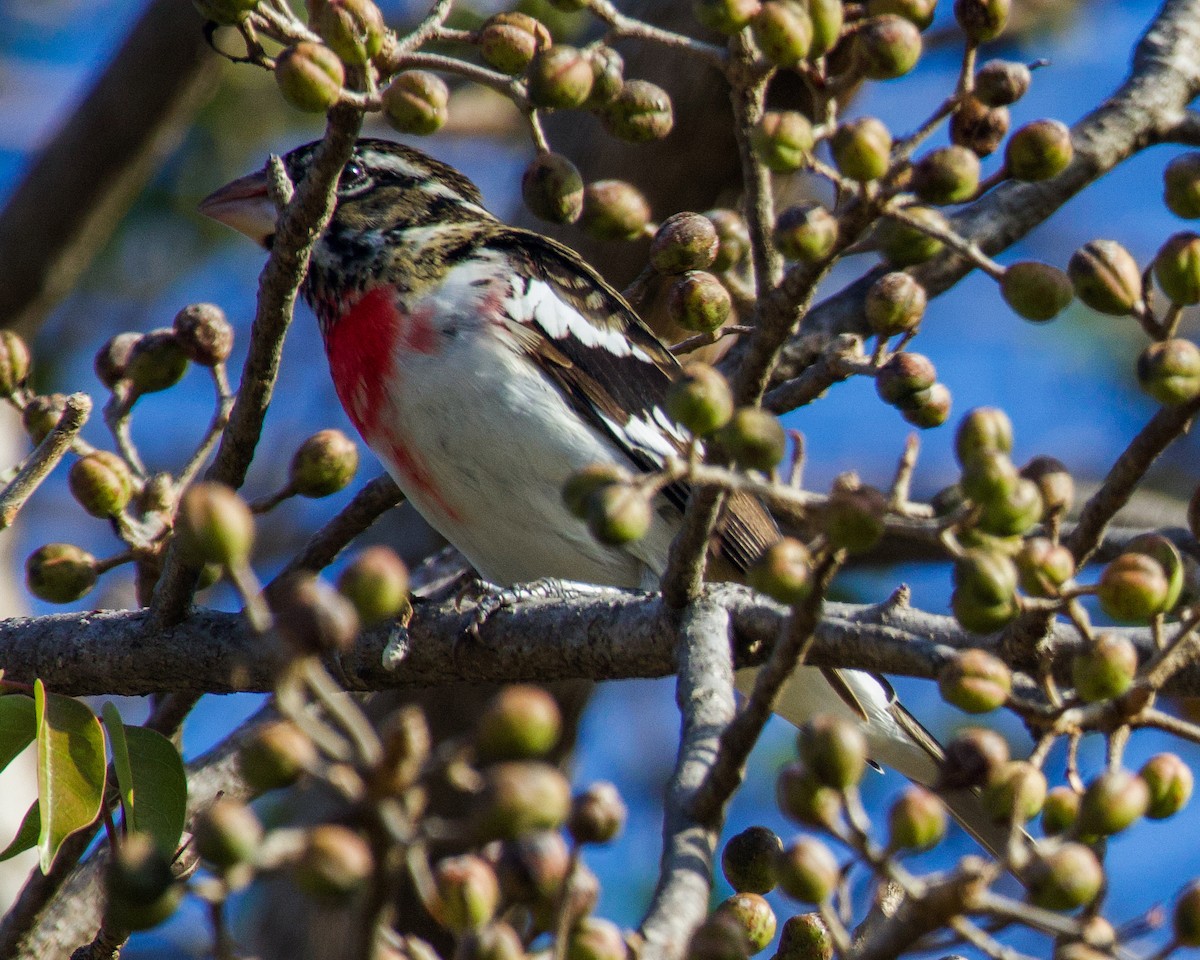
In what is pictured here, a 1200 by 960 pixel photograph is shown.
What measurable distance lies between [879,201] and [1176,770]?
2.39 feet

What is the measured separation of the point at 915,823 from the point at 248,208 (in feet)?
10.4

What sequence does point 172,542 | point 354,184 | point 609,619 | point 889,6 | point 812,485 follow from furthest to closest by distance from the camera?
point 812,485
point 354,184
point 172,542
point 609,619
point 889,6

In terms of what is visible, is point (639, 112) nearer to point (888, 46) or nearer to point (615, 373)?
point (888, 46)

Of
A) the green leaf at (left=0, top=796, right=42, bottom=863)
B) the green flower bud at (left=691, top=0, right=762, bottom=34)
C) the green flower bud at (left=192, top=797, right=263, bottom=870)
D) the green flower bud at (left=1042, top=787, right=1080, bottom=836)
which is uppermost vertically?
the green flower bud at (left=691, top=0, right=762, bottom=34)

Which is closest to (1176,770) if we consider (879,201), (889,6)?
(879,201)

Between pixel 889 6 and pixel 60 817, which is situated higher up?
pixel 889 6

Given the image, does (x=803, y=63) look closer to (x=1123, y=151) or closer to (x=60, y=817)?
(x=60, y=817)

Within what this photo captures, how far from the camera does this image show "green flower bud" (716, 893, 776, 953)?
6.45ft

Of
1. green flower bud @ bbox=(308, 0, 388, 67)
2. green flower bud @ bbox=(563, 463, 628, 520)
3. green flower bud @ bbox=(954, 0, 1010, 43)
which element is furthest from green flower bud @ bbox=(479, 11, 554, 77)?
green flower bud @ bbox=(563, 463, 628, 520)

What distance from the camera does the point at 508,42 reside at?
2264mm

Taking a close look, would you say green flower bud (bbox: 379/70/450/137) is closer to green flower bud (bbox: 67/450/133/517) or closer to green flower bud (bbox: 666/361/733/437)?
green flower bud (bbox: 666/361/733/437)

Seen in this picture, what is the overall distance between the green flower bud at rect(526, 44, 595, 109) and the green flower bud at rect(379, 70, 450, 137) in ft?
0.45

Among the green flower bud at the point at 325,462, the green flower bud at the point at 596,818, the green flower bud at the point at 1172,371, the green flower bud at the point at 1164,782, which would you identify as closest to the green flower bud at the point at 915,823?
the green flower bud at the point at 596,818

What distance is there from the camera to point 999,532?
165 cm
